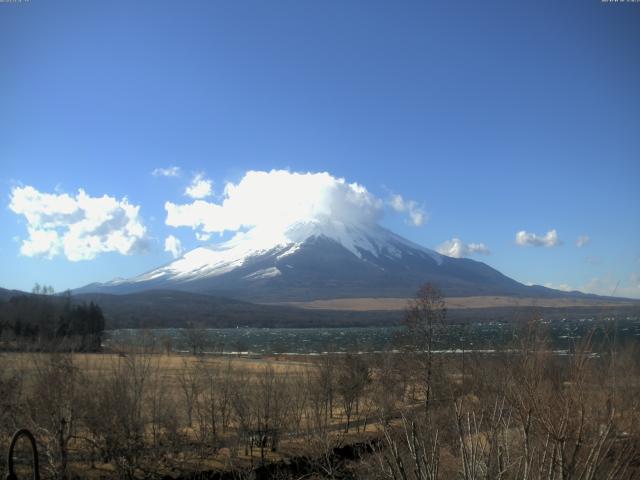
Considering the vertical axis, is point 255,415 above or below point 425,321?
below

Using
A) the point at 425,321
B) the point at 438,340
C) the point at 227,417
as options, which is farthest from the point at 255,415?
the point at 438,340

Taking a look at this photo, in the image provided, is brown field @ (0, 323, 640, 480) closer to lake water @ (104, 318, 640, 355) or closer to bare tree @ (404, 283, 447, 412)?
bare tree @ (404, 283, 447, 412)

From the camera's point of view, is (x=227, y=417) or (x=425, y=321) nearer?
(x=227, y=417)

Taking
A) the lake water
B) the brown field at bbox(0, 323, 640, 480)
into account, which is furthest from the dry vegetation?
the lake water

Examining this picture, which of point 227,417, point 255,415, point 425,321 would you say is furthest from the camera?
point 425,321

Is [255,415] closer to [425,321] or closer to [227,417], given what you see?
[227,417]

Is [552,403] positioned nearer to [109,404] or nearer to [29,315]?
[109,404]

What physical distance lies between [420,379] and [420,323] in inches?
157

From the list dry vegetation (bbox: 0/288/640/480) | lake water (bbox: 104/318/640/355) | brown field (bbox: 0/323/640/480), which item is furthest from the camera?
lake water (bbox: 104/318/640/355)

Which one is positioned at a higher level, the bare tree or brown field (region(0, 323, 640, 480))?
the bare tree

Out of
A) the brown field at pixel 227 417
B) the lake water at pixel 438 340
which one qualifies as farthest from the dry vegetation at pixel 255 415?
the lake water at pixel 438 340

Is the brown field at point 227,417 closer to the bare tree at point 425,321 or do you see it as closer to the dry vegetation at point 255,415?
the dry vegetation at point 255,415

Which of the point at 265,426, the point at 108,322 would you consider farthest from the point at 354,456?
the point at 108,322

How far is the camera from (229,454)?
Result: 94.2ft
